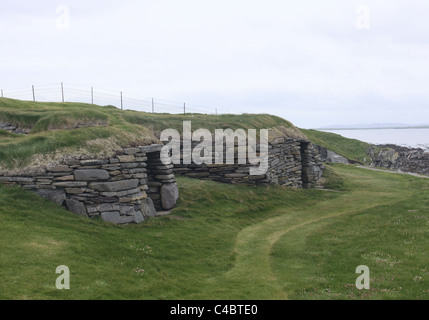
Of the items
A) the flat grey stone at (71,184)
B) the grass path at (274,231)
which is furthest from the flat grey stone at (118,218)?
the grass path at (274,231)

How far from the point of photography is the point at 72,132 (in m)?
16.8

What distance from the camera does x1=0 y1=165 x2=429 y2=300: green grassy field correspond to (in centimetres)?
966

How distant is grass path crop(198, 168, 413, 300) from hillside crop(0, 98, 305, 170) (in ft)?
24.9

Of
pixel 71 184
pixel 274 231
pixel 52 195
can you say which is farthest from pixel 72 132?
pixel 274 231

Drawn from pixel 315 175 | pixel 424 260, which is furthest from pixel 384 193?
pixel 424 260

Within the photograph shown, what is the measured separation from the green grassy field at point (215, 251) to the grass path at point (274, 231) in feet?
0.19

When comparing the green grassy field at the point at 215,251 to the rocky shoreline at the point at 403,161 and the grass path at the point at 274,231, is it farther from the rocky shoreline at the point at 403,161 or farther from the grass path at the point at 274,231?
the rocky shoreline at the point at 403,161

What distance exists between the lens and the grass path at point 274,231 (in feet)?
34.9

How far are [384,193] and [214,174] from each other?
13259mm

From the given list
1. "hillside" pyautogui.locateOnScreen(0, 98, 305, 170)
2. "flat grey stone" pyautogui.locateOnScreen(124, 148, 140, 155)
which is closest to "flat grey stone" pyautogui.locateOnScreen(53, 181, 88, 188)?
"hillside" pyautogui.locateOnScreen(0, 98, 305, 170)

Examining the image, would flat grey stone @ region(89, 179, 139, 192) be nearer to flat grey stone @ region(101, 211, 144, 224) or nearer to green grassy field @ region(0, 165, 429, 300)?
flat grey stone @ region(101, 211, 144, 224)

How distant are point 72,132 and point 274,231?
10.9 metres
